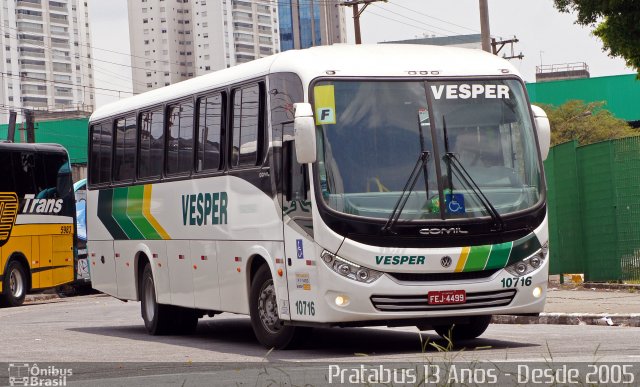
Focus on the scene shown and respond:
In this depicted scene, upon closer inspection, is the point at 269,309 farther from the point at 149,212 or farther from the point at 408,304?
the point at 149,212

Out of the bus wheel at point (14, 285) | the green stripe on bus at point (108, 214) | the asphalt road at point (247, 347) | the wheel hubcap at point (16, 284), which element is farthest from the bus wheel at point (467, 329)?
the wheel hubcap at point (16, 284)

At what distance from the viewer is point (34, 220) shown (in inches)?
1291

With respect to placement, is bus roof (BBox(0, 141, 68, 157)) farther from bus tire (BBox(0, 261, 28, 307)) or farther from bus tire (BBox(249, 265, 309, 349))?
bus tire (BBox(249, 265, 309, 349))

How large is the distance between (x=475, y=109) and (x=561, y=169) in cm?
1100

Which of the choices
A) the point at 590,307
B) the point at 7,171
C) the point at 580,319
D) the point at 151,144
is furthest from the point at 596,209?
the point at 7,171

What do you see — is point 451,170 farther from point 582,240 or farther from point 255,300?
point 582,240

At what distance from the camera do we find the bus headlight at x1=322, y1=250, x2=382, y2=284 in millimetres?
13375

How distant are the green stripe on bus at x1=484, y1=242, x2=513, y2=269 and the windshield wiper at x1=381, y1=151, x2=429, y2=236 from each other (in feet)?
3.34

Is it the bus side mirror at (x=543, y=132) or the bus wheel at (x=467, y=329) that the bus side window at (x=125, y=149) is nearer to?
the bus wheel at (x=467, y=329)

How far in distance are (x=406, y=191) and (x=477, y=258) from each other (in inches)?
38.5

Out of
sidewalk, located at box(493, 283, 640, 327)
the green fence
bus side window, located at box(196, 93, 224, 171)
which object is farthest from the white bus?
the green fence

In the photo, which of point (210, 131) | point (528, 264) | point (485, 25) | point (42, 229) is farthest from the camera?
point (42, 229)

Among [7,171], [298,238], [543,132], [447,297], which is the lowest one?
[447,297]

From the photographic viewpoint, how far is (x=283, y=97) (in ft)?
47.3
